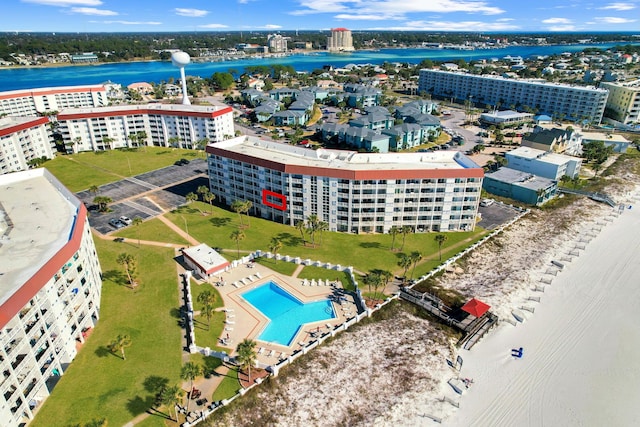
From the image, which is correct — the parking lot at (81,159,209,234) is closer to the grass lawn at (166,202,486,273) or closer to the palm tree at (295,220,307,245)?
the grass lawn at (166,202,486,273)

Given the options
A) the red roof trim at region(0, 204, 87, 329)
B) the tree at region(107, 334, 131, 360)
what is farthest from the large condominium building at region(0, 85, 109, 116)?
the tree at region(107, 334, 131, 360)

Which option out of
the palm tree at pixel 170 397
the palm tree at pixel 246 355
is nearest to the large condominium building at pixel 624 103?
the palm tree at pixel 246 355

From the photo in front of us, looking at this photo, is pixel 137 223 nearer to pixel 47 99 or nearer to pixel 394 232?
pixel 394 232

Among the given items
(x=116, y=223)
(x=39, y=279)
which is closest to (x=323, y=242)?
(x=116, y=223)

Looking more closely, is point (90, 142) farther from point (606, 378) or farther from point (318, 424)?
point (606, 378)

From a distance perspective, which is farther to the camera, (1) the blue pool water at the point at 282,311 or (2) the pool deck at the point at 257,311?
(1) the blue pool water at the point at 282,311

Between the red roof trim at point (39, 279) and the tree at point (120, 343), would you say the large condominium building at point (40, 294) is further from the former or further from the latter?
the tree at point (120, 343)

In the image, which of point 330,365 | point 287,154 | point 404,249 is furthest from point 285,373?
point 287,154
